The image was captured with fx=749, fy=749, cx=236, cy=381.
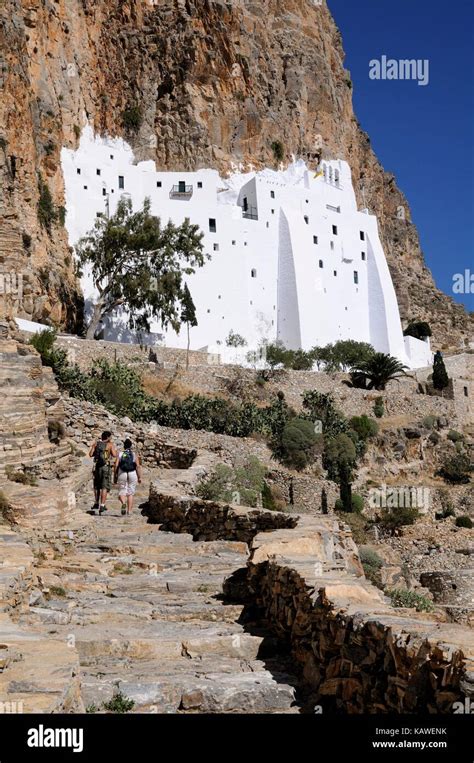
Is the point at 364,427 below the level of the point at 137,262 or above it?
below

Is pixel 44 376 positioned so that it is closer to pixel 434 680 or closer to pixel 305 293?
pixel 434 680

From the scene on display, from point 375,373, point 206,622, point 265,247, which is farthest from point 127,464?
point 265,247

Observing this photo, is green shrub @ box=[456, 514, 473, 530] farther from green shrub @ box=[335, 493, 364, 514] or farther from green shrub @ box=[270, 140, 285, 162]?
green shrub @ box=[270, 140, 285, 162]

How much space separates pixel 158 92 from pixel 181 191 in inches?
345

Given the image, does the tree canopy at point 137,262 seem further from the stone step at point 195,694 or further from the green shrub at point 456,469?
the stone step at point 195,694

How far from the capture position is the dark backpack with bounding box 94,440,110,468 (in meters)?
10.5

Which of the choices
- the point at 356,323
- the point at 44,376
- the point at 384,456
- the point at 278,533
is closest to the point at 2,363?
the point at 44,376

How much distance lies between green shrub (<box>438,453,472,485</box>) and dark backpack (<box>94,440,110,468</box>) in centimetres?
2316

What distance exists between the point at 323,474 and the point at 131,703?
2252cm

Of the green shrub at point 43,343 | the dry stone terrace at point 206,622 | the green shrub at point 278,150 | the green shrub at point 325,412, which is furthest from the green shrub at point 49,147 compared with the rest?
the dry stone terrace at point 206,622

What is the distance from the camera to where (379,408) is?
35094 millimetres

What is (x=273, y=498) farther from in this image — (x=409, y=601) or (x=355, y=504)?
(x=409, y=601)

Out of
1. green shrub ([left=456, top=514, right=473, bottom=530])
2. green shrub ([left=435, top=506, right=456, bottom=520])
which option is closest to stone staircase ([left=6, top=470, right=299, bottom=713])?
green shrub ([left=456, top=514, right=473, bottom=530])

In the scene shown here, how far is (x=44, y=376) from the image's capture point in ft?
46.4
